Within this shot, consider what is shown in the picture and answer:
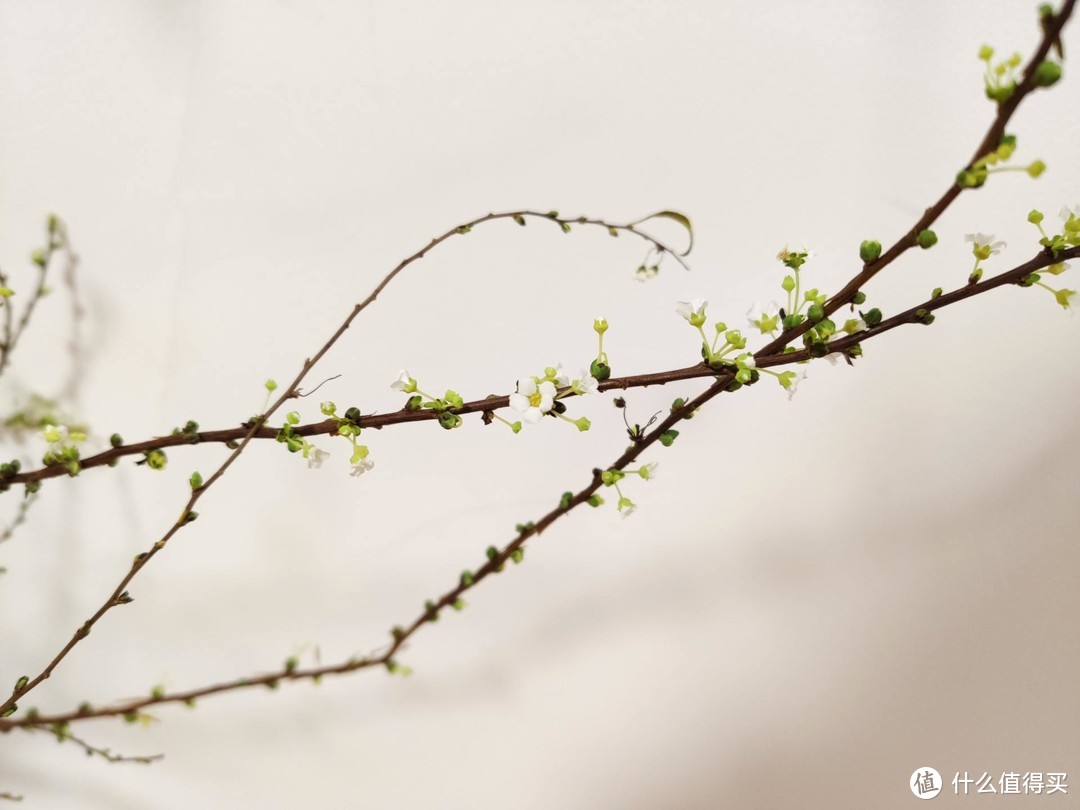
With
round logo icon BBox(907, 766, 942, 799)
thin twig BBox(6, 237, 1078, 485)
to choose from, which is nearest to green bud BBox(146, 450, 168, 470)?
thin twig BBox(6, 237, 1078, 485)

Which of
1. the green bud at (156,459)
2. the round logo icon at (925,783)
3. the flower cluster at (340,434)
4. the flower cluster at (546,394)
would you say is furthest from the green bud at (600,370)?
the round logo icon at (925,783)

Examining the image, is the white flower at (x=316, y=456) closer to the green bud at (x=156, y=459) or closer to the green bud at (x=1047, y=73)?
the green bud at (x=156, y=459)

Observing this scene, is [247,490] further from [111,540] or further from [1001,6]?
[1001,6]

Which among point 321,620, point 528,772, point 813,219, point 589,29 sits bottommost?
point 528,772

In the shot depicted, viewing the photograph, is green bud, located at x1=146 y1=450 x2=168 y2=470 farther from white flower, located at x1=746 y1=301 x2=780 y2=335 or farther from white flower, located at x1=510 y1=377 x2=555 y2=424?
white flower, located at x1=746 y1=301 x2=780 y2=335

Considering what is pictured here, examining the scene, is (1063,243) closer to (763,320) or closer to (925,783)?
(763,320)

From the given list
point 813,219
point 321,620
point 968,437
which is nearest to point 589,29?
point 813,219
